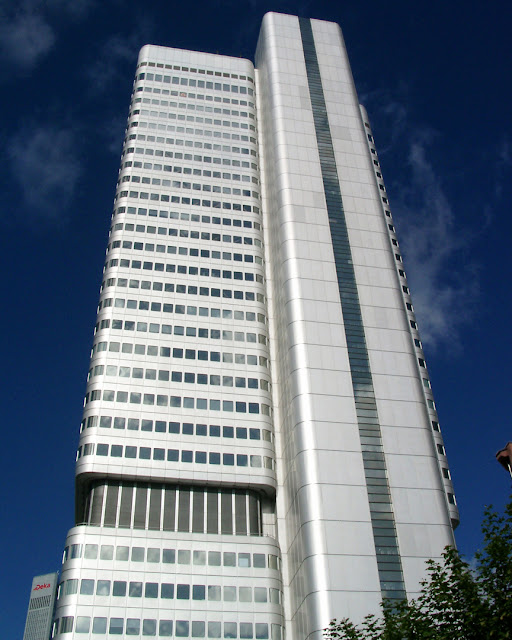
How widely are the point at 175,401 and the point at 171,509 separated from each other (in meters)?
12.5

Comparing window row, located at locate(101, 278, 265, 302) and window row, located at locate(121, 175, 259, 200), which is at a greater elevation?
window row, located at locate(121, 175, 259, 200)

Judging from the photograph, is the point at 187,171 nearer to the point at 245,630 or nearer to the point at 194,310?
the point at 194,310

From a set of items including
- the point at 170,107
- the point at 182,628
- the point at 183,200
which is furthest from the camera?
the point at 170,107

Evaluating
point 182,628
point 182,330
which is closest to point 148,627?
point 182,628

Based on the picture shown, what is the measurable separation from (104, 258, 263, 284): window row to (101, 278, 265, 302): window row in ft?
7.70

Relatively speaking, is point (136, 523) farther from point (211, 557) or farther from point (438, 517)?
point (438, 517)

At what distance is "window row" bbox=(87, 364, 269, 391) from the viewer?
7762 centimetres

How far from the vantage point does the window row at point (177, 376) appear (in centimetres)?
7762

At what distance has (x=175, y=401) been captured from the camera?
252 ft

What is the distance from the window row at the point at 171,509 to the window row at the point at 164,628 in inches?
391

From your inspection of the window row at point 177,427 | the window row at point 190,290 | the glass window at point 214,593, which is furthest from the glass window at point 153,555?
the window row at point 190,290

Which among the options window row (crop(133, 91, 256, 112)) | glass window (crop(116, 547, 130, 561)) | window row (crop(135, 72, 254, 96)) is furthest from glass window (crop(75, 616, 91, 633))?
window row (crop(135, 72, 254, 96))

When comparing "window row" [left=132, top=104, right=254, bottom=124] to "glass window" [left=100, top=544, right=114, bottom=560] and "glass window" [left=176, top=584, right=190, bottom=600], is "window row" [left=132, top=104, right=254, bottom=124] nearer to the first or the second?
"glass window" [left=100, top=544, right=114, bottom=560]

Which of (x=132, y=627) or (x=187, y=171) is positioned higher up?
(x=187, y=171)
